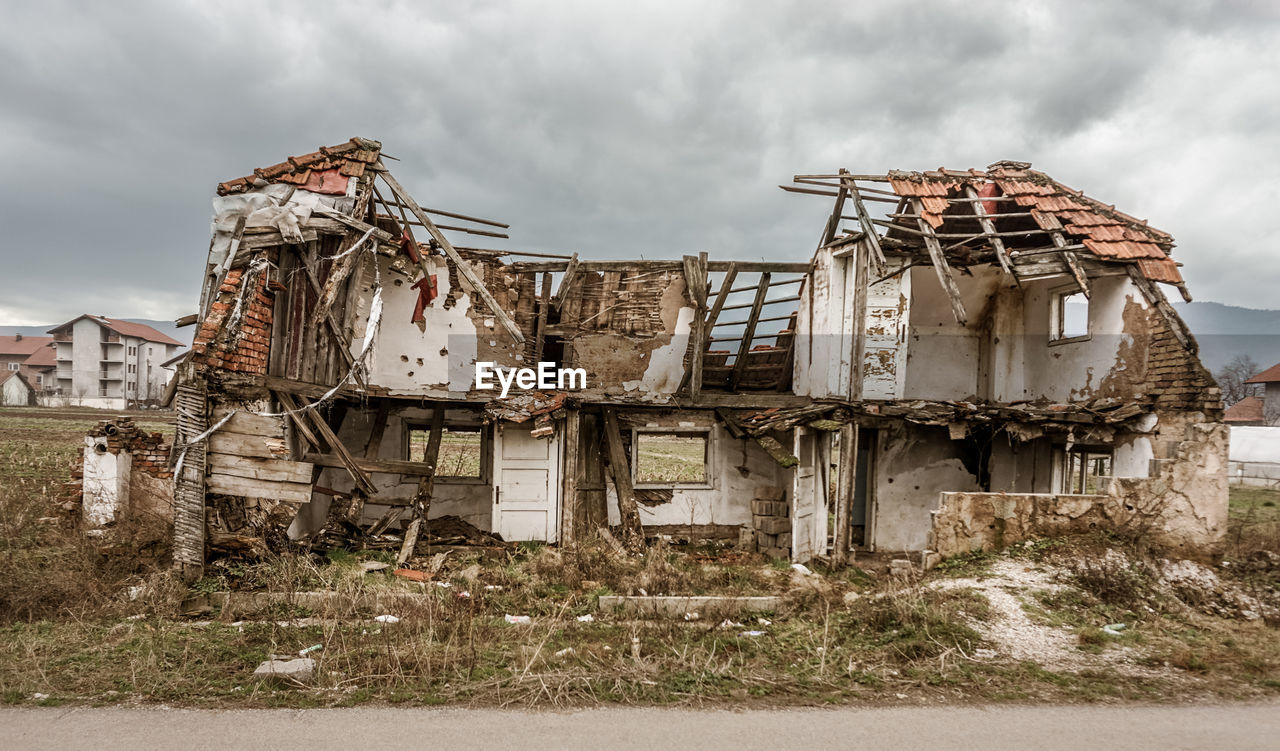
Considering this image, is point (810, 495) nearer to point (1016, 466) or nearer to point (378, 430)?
point (1016, 466)

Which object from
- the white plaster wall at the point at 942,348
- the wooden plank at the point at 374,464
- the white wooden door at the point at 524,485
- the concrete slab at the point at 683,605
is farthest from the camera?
the white plaster wall at the point at 942,348

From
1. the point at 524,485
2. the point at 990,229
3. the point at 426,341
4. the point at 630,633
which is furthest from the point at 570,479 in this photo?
the point at 990,229

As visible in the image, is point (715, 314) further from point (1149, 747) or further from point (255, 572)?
point (1149, 747)

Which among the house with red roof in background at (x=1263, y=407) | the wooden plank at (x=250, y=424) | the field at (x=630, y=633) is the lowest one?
the field at (x=630, y=633)

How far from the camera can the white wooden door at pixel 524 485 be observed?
12.7 metres

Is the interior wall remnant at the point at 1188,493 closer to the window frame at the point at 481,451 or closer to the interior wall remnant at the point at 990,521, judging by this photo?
the interior wall remnant at the point at 990,521

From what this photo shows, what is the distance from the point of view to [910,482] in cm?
1380

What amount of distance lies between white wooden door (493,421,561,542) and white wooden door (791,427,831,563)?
4207 millimetres

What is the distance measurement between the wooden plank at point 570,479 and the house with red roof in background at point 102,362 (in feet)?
199

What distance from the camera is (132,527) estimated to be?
10234mm

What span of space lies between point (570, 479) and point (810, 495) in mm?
4199

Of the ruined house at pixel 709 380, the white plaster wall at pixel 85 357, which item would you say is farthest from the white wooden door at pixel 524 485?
the white plaster wall at pixel 85 357

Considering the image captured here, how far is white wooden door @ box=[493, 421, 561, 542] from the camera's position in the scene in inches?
500

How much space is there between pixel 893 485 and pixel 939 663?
25.6ft
